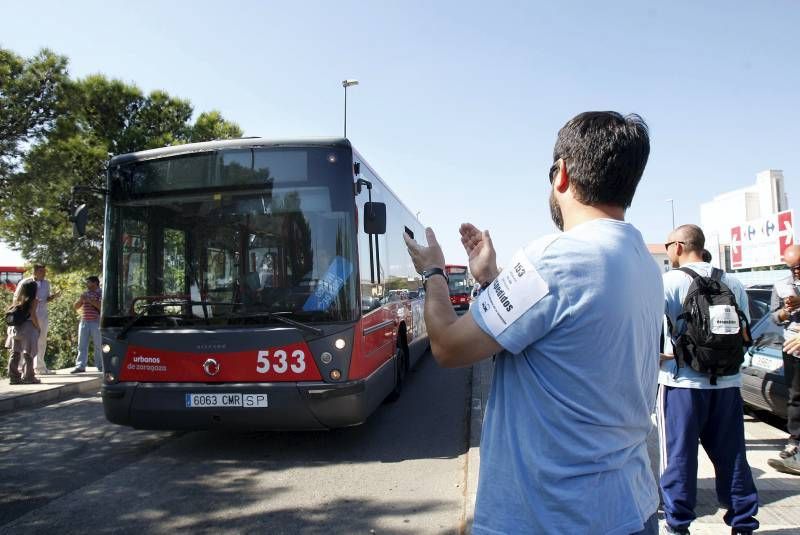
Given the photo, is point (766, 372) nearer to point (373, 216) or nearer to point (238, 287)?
point (373, 216)

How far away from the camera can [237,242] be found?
532 cm

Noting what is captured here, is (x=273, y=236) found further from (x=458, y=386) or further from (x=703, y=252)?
(x=458, y=386)

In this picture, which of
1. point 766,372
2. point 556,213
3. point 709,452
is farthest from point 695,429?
point 766,372

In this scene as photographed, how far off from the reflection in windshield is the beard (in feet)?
11.9

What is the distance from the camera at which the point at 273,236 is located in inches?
210

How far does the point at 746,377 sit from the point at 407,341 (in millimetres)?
4503

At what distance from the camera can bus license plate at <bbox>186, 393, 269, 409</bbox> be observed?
5.09 meters

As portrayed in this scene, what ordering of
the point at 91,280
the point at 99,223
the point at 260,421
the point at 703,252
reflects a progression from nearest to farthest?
the point at 703,252
the point at 260,421
the point at 91,280
the point at 99,223

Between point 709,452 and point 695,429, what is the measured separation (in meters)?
0.20

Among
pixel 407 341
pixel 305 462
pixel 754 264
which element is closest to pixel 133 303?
pixel 305 462

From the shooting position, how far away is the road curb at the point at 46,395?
312 inches

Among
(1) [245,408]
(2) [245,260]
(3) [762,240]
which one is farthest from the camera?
(3) [762,240]

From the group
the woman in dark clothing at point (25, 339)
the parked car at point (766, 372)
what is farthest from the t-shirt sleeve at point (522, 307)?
the woman in dark clothing at point (25, 339)

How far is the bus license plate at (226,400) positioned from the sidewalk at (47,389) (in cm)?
437
